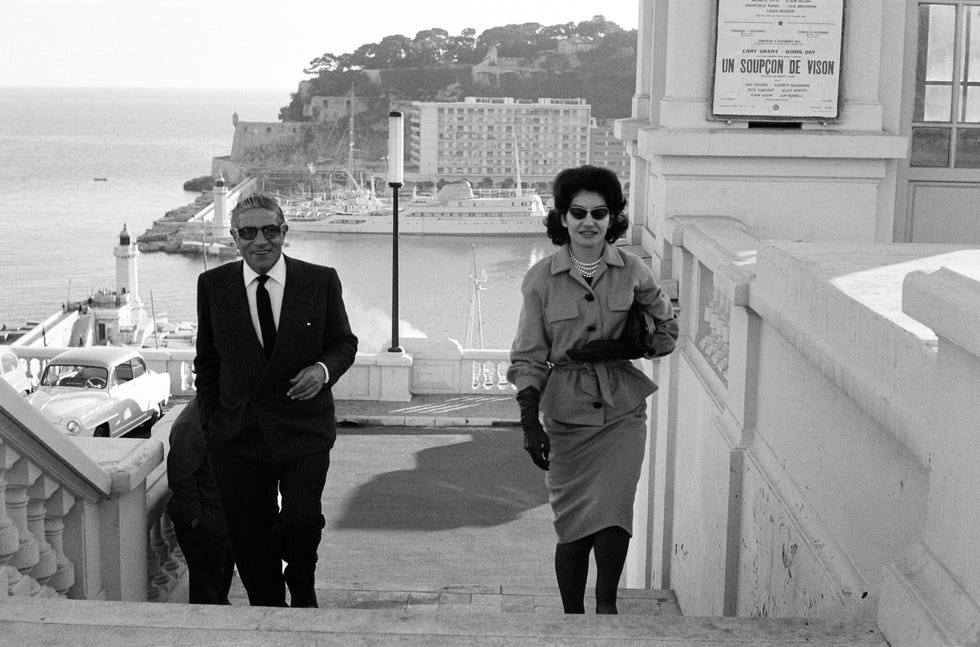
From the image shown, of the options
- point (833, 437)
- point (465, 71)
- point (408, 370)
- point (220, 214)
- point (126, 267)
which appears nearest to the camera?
point (833, 437)

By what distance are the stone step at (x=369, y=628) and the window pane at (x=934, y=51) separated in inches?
232

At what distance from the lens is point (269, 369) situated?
3867 millimetres

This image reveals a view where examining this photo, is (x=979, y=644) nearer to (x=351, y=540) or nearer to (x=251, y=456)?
Answer: (x=251, y=456)

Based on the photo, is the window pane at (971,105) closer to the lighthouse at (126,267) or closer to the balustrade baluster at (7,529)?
the balustrade baluster at (7,529)

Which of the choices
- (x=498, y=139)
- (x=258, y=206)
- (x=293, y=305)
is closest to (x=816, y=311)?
(x=293, y=305)

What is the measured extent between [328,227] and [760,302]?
101m

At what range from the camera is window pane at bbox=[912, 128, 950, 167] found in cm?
798

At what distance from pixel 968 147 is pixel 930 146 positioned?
23 cm

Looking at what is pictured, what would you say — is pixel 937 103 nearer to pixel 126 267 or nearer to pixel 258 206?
pixel 258 206

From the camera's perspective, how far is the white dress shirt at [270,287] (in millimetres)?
3898

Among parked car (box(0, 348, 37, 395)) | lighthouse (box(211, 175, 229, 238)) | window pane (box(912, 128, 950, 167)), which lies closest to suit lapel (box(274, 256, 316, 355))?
window pane (box(912, 128, 950, 167))

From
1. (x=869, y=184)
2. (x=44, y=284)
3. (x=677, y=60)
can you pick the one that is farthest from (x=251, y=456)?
(x=44, y=284)

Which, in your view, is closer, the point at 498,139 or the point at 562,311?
the point at 562,311

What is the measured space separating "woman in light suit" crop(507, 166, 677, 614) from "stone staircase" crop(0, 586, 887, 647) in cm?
128
